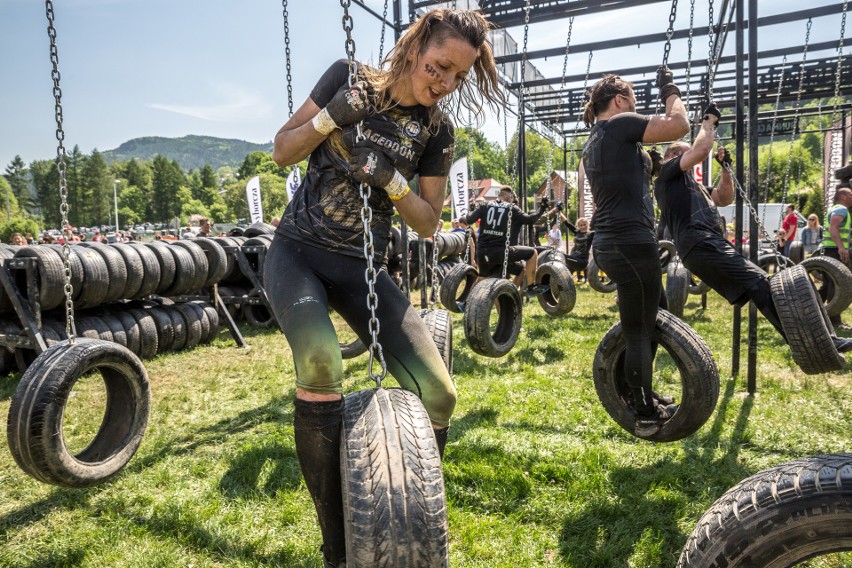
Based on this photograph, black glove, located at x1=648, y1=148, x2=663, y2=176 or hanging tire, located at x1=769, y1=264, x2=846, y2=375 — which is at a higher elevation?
black glove, located at x1=648, y1=148, x2=663, y2=176

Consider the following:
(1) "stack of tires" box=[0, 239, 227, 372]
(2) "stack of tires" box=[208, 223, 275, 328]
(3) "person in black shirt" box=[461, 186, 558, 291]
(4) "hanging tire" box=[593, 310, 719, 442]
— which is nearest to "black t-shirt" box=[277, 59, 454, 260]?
(4) "hanging tire" box=[593, 310, 719, 442]

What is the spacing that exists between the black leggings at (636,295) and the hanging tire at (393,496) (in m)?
2.24

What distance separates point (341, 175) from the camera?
231 cm

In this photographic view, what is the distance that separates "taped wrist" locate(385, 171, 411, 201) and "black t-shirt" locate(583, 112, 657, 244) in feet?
5.99

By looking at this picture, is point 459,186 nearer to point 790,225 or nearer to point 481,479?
point 790,225

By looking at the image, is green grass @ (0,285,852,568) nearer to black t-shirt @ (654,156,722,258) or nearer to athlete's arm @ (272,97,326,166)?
black t-shirt @ (654,156,722,258)

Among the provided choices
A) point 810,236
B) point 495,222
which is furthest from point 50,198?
point 810,236

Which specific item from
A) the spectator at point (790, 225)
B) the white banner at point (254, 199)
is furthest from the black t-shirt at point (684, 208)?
→ the white banner at point (254, 199)

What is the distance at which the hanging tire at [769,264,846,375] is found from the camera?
12.6 ft

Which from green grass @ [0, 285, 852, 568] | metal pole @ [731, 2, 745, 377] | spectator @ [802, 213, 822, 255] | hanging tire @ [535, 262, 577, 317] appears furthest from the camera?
spectator @ [802, 213, 822, 255]

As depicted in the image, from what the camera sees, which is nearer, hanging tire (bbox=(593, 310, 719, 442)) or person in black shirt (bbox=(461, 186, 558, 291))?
hanging tire (bbox=(593, 310, 719, 442))

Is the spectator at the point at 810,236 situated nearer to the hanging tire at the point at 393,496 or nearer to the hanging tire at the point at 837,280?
the hanging tire at the point at 837,280

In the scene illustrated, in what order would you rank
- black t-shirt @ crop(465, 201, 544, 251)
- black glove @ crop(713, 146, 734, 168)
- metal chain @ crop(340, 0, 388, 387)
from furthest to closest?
black t-shirt @ crop(465, 201, 544, 251) < black glove @ crop(713, 146, 734, 168) < metal chain @ crop(340, 0, 388, 387)

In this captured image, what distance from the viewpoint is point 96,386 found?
6.08 m
